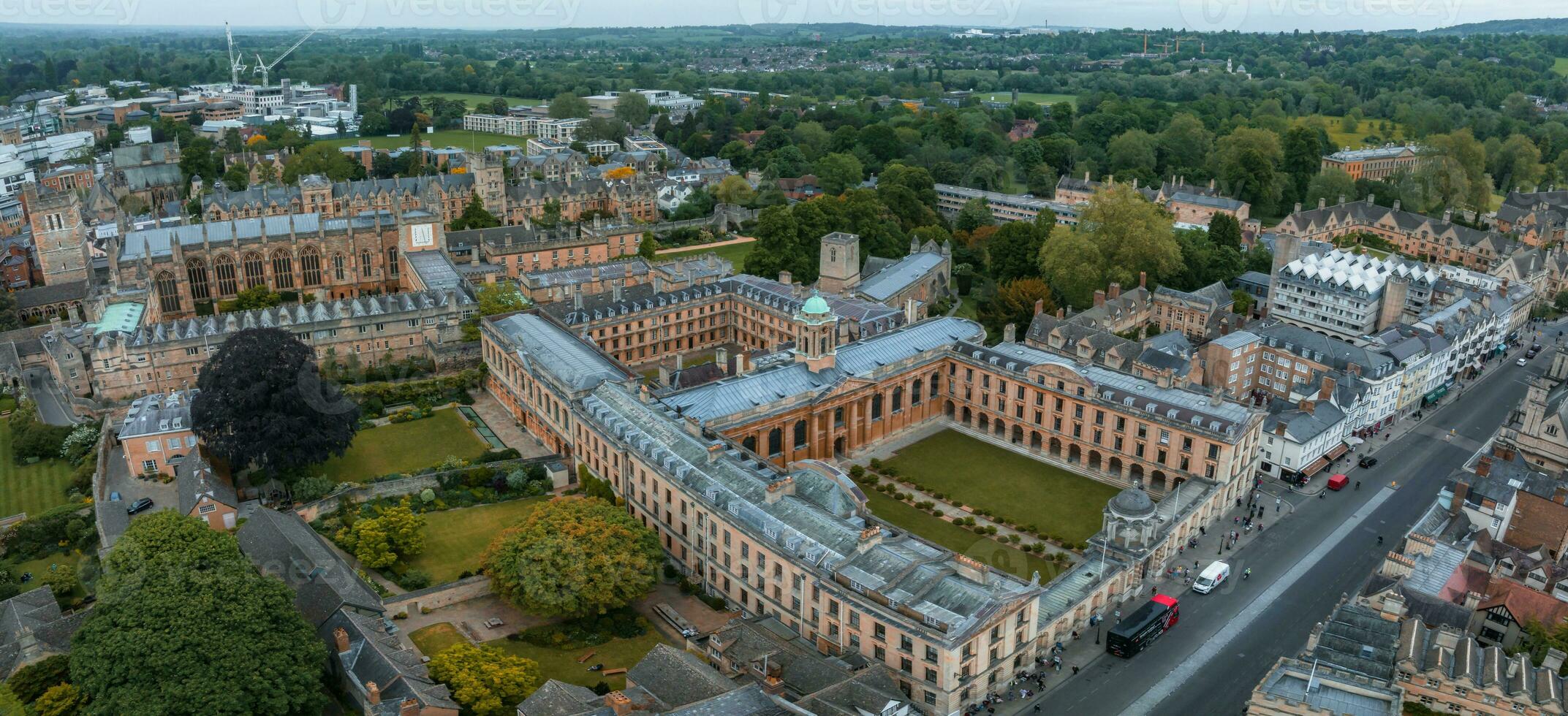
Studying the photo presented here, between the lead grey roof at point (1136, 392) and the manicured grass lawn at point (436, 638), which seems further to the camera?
the lead grey roof at point (1136, 392)

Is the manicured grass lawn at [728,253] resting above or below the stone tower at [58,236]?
below

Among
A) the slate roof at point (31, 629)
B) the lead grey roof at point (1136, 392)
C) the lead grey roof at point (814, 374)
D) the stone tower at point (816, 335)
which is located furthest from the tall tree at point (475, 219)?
the slate roof at point (31, 629)

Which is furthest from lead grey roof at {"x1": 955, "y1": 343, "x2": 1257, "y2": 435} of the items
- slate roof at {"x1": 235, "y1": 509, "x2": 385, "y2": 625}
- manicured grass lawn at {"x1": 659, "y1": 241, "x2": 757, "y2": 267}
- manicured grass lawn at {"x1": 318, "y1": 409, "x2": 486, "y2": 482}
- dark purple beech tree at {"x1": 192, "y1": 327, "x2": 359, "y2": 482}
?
manicured grass lawn at {"x1": 659, "y1": 241, "x2": 757, "y2": 267}

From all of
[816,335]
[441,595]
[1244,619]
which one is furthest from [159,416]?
[1244,619]

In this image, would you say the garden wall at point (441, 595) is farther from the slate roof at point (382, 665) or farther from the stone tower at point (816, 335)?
the stone tower at point (816, 335)

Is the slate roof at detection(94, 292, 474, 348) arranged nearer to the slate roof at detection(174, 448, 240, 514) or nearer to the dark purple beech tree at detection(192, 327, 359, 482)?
the dark purple beech tree at detection(192, 327, 359, 482)

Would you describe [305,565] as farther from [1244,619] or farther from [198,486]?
[1244,619]
